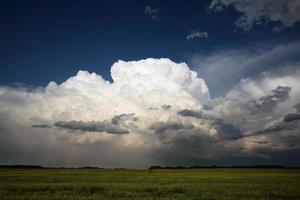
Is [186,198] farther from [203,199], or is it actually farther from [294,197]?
[294,197]

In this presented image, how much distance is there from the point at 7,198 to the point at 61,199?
179 inches

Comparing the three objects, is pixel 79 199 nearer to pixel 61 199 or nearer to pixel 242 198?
pixel 61 199

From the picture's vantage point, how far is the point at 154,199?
983 inches

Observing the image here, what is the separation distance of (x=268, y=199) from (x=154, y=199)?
9581mm

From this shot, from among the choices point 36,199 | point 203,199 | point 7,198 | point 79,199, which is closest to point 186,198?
point 203,199

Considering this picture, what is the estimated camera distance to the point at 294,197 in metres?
27.2

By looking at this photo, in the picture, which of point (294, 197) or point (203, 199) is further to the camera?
point (294, 197)

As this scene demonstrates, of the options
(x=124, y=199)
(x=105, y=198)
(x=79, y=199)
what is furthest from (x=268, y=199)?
(x=79, y=199)

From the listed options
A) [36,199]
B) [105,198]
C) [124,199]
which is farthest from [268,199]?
[36,199]

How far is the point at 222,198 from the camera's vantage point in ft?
83.9

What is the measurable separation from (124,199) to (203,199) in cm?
657

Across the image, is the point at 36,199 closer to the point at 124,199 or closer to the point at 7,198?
the point at 7,198

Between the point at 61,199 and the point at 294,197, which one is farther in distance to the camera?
the point at 294,197

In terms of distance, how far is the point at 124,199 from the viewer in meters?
24.5
